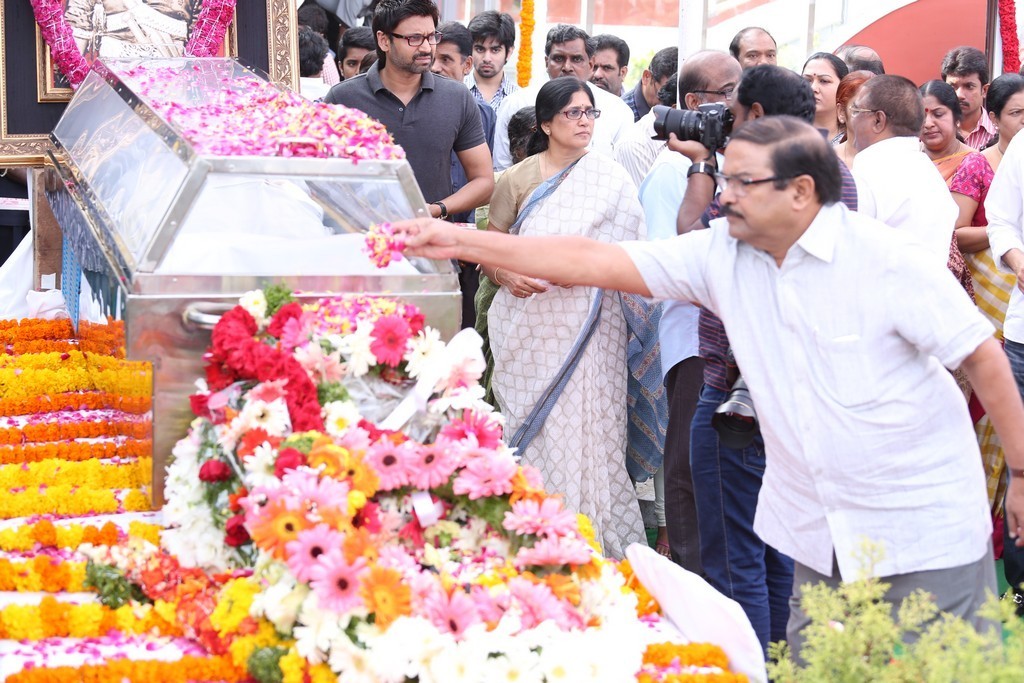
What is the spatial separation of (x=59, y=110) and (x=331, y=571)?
3803 millimetres

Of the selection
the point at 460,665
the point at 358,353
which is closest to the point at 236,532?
the point at 358,353

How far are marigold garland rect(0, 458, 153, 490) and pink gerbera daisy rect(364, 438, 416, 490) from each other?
38.7 inches

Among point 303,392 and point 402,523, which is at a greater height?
point 303,392

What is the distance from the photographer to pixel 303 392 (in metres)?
2.93

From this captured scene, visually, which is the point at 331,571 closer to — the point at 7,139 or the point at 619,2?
the point at 7,139

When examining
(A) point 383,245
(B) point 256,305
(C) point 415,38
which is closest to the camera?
(B) point 256,305

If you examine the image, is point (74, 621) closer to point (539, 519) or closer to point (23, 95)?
point (539, 519)

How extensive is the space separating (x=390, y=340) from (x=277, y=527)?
70cm

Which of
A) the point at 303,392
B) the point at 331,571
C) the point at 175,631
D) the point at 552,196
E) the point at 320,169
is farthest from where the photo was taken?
the point at 552,196

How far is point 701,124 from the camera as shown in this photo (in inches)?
146

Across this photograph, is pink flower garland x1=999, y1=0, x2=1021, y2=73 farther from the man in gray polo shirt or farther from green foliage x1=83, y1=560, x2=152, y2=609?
green foliage x1=83, y1=560, x2=152, y2=609

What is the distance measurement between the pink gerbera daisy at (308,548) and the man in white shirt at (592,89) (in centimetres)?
389

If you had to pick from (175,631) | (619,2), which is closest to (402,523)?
(175,631)

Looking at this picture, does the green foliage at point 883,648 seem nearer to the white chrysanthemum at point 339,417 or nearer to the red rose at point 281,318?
the white chrysanthemum at point 339,417
